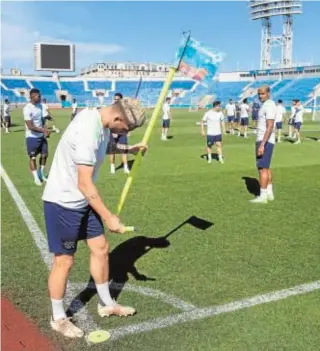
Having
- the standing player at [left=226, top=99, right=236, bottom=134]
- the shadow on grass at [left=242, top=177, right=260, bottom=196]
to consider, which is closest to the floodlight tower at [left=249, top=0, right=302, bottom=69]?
the standing player at [left=226, top=99, right=236, bottom=134]

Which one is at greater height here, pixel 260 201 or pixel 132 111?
pixel 132 111

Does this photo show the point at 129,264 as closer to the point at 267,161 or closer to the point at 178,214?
the point at 178,214

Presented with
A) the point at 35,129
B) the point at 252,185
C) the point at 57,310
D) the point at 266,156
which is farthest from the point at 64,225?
the point at 252,185

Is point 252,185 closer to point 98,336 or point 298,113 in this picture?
point 98,336

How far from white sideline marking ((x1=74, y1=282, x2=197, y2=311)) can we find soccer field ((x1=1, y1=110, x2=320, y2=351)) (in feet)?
0.03

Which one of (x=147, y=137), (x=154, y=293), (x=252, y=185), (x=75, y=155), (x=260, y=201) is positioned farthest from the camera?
(x=252, y=185)

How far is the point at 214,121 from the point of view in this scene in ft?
43.5

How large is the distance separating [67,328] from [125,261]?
1715 mm

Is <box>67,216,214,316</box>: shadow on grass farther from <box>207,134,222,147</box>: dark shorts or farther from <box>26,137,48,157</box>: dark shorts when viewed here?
<box>207,134,222,147</box>: dark shorts

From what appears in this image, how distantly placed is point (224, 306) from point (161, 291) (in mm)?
664

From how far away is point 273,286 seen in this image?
4570 mm

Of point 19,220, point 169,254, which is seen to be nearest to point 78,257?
point 169,254

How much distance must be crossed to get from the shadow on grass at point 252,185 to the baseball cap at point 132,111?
242 inches

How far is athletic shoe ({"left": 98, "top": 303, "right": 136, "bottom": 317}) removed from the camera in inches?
154
